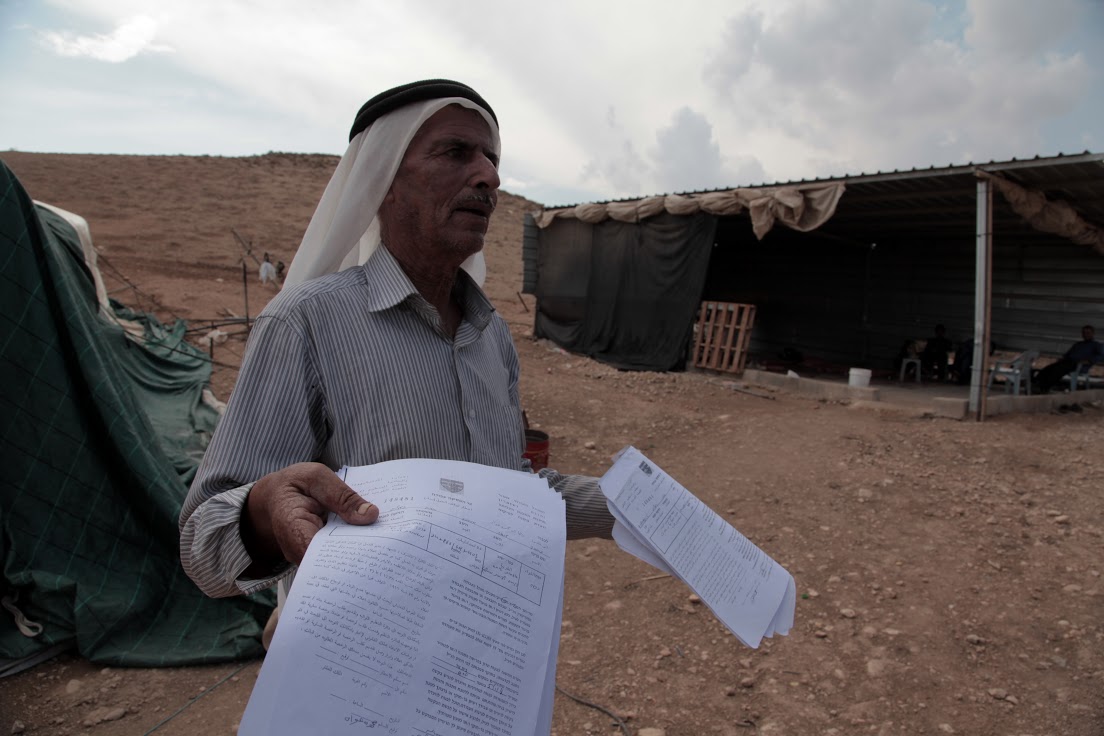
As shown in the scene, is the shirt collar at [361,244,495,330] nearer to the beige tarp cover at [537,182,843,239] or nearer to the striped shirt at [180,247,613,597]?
the striped shirt at [180,247,613,597]

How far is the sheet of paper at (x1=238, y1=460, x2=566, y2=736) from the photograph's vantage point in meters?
0.73

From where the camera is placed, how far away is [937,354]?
1163 cm

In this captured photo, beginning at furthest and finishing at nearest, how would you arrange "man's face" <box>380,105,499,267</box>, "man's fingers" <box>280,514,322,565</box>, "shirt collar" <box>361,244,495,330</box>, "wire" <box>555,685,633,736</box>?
1. "wire" <box>555,685,633,736</box>
2. "man's face" <box>380,105,499,267</box>
3. "shirt collar" <box>361,244,495,330</box>
4. "man's fingers" <box>280,514,322,565</box>

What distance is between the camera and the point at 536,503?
3.27 ft

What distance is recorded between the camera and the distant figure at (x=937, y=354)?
11.6m

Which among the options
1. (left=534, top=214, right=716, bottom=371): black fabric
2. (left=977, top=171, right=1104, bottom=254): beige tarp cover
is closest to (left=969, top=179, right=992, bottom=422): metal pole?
(left=977, top=171, right=1104, bottom=254): beige tarp cover

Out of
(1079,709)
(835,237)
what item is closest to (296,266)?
(1079,709)

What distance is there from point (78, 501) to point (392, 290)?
3127mm

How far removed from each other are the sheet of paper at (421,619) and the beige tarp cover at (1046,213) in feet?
27.4

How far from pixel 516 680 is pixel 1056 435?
799cm

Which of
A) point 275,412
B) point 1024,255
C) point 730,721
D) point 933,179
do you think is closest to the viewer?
point 275,412

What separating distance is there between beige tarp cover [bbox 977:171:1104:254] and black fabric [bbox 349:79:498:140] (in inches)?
309

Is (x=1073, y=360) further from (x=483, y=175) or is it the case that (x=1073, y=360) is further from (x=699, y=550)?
(x=483, y=175)

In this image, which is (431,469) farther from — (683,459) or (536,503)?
(683,459)
